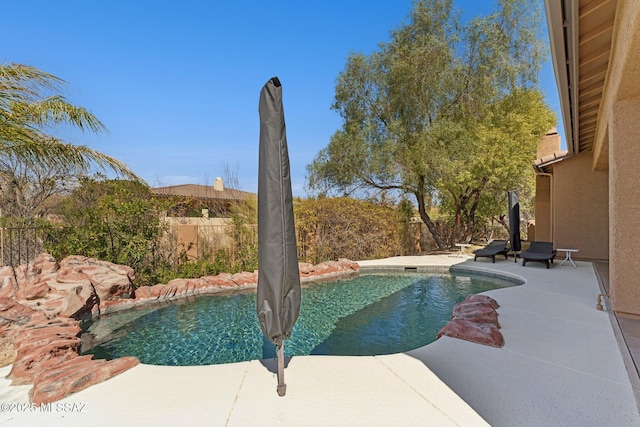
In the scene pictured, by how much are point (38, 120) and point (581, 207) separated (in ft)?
55.1

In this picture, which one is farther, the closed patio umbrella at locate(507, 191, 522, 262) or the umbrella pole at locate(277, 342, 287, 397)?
the closed patio umbrella at locate(507, 191, 522, 262)

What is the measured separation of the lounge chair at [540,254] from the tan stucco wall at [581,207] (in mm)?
1588

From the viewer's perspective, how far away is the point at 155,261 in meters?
10.5

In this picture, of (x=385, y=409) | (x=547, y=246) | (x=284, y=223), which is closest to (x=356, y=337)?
(x=385, y=409)

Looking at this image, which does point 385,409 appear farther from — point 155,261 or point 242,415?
point 155,261

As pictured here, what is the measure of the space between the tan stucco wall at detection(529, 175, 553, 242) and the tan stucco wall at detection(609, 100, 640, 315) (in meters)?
13.8

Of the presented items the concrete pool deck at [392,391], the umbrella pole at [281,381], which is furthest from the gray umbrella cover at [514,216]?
the umbrella pole at [281,381]

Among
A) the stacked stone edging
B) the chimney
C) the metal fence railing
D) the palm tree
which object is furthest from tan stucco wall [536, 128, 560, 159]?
the metal fence railing

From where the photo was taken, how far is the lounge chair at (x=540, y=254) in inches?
447

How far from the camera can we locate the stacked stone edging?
3.92 meters

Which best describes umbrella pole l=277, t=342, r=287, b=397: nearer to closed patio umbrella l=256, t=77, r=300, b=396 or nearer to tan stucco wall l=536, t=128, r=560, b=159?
closed patio umbrella l=256, t=77, r=300, b=396

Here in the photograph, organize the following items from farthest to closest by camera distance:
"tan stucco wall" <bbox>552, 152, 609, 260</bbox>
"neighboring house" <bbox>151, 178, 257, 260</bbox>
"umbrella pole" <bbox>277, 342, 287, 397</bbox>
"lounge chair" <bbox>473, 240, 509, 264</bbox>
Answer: "lounge chair" <bbox>473, 240, 509, 264</bbox>, "tan stucco wall" <bbox>552, 152, 609, 260</bbox>, "neighboring house" <bbox>151, 178, 257, 260</bbox>, "umbrella pole" <bbox>277, 342, 287, 397</bbox>

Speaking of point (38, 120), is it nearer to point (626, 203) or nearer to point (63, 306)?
point (63, 306)

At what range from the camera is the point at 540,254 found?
1177cm
